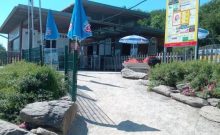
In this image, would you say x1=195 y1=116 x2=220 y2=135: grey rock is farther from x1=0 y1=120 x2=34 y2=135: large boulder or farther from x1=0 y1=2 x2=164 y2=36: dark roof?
x1=0 y1=2 x2=164 y2=36: dark roof

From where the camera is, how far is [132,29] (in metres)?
25.9

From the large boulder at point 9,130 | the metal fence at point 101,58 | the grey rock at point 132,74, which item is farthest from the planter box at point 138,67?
the large boulder at point 9,130

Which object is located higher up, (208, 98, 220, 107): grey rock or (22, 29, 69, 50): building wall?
(22, 29, 69, 50): building wall

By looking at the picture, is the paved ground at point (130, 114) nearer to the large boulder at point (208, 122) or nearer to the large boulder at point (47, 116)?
the large boulder at point (208, 122)

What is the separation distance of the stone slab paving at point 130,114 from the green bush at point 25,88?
2.93ft

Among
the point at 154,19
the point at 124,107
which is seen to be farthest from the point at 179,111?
the point at 154,19

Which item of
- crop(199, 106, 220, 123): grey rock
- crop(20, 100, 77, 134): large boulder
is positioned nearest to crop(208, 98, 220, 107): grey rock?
crop(199, 106, 220, 123): grey rock

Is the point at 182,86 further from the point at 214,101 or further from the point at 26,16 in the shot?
the point at 26,16

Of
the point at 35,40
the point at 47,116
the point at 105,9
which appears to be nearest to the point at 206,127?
the point at 47,116

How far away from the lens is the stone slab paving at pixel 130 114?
752 centimetres

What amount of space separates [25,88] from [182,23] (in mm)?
7107

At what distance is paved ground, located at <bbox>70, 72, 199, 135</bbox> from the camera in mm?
7523

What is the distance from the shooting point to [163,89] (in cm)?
1078

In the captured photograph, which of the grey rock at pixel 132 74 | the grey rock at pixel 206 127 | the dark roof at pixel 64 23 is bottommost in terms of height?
the grey rock at pixel 206 127
